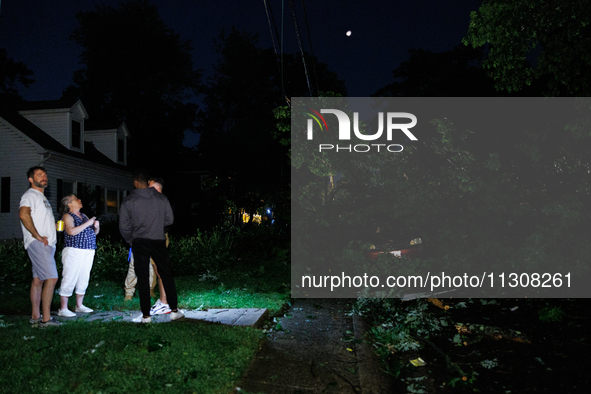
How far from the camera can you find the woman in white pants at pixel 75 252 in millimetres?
5938

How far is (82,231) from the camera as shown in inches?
240

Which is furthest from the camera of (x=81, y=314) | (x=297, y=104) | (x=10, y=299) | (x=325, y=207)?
(x=297, y=104)

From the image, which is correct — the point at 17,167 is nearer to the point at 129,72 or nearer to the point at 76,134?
the point at 76,134

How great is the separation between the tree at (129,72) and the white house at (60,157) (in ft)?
30.1

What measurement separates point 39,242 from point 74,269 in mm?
794

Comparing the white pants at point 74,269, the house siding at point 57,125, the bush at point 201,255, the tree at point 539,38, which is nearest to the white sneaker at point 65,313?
the white pants at point 74,269

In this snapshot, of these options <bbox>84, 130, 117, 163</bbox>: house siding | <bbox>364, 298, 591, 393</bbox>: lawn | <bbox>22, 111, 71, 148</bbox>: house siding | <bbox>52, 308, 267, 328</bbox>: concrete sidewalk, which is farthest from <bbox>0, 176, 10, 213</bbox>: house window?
<bbox>364, 298, 591, 393</bbox>: lawn

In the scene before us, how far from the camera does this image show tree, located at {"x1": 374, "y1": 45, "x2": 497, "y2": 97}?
44.1ft

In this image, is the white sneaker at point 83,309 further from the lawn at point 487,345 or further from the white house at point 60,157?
the white house at point 60,157

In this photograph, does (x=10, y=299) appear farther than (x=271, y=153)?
No

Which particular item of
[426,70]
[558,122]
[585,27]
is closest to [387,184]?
[558,122]

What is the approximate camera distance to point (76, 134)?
68.4ft

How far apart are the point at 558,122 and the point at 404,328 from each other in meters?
4.82

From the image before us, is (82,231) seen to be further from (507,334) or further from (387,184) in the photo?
(387,184)
